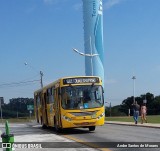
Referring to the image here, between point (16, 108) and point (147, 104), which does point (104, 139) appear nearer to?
point (16, 108)

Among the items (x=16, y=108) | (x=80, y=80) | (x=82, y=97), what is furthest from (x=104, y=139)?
(x=16, y=108)

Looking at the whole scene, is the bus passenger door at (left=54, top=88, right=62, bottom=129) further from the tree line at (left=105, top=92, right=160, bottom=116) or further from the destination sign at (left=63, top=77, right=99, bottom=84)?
the tree line at (left=105, top=92, right=160, bottom=116)

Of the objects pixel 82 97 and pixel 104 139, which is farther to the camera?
pixel 82 97

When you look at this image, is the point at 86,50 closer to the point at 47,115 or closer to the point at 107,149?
the point at 47,115

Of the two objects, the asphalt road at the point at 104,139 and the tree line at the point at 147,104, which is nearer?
the asphalt road at the point at 104,139

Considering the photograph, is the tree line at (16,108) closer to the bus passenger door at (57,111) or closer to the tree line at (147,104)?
the tree line at (147,104)

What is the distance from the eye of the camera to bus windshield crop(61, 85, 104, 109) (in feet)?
81.5

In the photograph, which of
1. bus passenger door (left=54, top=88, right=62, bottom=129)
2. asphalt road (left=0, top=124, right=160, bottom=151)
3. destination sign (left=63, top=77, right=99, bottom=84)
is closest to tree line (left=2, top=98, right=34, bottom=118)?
bus passenger door (left=54, top=88, right=62, bottom=129)

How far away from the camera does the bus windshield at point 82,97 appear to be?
81.5 feet

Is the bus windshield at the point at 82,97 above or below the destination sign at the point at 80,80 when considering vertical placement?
below

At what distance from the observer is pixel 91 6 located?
193 feet

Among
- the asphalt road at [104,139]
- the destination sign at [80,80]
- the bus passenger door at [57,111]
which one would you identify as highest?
the destination sign at [80,80]

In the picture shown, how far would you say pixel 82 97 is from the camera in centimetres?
2492

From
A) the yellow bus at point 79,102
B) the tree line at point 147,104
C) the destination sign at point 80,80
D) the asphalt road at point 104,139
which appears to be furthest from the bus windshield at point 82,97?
the tree line at point 147,104
